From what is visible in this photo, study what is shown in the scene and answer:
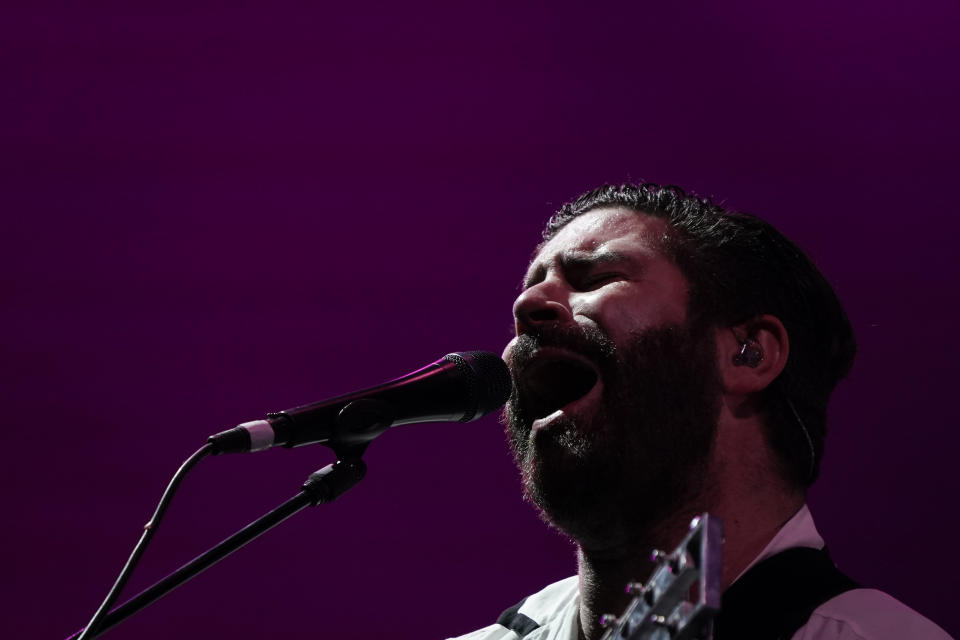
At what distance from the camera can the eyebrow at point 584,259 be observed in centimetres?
204

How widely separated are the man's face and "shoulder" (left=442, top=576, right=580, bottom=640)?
389mm

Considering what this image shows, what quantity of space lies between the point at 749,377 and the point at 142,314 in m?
1.63

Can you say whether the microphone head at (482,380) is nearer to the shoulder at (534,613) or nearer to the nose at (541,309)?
the nose at (541,309)

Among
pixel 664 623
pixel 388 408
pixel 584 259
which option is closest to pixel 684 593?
pixel 664 623

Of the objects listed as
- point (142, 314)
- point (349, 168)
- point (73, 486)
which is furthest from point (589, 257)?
point (73, 486)

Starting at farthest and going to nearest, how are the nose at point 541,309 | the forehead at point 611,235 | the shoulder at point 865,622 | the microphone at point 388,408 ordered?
1. the forehead at point 611,235
2. the nose at point 541,309
3. the shoulder at point 865,622
4. the microphone at point 388,408

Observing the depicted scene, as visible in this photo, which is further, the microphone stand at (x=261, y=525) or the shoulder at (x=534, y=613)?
the shoulder at (x=534, y=613)

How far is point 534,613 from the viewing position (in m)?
2.31

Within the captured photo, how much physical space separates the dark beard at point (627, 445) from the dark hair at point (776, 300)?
0.16 m

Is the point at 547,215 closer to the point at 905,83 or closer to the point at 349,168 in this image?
the point at 349,168

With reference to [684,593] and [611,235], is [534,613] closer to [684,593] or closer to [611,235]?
[611,235]

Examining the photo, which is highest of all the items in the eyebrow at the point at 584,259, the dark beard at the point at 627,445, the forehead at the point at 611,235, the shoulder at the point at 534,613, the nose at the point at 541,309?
the forehead at the point at 611,235

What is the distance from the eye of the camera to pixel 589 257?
2.07 metres

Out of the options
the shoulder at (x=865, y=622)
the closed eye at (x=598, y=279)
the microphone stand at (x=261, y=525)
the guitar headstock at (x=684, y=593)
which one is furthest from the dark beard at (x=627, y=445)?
the guitar headstock at (x=684, y=593)
